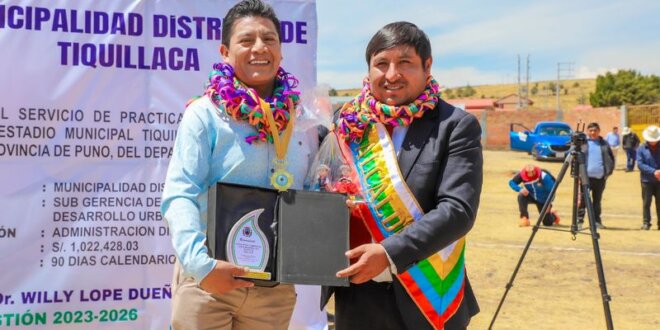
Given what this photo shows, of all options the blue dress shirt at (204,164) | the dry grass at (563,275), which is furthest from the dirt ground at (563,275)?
the blue dress shirt at (204,164)

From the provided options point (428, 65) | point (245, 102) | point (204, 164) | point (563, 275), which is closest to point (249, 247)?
point (204, 164)

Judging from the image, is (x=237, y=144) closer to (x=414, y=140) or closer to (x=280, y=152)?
(x=280, y=152)

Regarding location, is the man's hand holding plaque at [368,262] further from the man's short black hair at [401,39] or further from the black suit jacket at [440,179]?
the man's short black hair at [401,39]

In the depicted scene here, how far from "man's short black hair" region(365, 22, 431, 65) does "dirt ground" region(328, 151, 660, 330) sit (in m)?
3.60

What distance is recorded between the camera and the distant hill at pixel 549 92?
83.8 meters

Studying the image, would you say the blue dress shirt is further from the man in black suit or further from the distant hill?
the distant hill

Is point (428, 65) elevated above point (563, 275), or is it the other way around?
point (428, 65)

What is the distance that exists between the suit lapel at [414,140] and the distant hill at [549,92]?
3163 inches

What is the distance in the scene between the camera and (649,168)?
1098cm

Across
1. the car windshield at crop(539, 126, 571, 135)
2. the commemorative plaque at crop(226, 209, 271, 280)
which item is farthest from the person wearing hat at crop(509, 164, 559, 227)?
the car windshield at crop(539, 126, 571, 135)

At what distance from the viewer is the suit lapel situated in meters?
2.28

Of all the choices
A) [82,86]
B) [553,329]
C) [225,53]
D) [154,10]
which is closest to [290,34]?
[154,10]

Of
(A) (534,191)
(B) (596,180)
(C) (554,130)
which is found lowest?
(A) (534,191)

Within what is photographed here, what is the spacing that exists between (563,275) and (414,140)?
5613 mm
